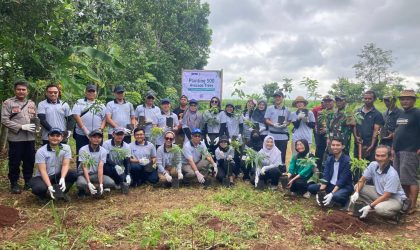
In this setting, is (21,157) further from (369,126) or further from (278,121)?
(369,126)

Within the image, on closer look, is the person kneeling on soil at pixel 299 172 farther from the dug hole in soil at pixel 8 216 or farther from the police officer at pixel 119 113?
the dug hole in soil at pixel 8 216

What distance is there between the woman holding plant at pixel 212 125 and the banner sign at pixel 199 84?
6.16ft

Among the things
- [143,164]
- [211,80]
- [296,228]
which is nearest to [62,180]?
[143,164]

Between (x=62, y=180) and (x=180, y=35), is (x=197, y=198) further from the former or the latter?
(x=180, y=35)

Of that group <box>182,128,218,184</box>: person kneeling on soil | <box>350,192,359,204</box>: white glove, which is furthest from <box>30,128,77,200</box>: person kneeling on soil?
<box>350,192,359,204</box>: white glove

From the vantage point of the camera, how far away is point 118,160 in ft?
21.2

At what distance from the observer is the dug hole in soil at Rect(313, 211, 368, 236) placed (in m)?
4.80

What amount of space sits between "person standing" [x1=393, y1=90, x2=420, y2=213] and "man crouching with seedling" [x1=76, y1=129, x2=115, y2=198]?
4.55 m

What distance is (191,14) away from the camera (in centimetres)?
1972

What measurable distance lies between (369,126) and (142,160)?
397 centimetres

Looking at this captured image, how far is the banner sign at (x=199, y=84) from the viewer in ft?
31.1

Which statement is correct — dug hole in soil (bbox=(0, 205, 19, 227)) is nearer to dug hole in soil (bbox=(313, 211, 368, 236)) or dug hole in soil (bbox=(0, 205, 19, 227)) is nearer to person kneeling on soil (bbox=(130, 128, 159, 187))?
person kneeling on soil (bbox=(130, 128, 159, 187))

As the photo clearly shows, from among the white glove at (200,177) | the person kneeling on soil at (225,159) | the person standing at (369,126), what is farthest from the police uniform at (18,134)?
the person standing at (369,126)

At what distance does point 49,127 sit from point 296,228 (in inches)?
157
